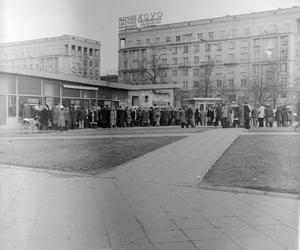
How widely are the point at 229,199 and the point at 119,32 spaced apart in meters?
2.73

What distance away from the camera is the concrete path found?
Result: 4336 mm

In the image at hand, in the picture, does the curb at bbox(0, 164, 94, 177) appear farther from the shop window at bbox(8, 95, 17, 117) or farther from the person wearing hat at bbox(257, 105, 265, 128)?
the person wearing hat at bbox(257, 105, 265, 128)

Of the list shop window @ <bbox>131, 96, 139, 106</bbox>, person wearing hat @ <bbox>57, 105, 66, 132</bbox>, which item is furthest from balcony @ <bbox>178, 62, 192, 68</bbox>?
shop window @ <bbox>131, 96, 139, 106</bbox>

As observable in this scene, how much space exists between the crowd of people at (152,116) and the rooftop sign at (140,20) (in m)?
15.2

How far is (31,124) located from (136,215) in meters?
16.1

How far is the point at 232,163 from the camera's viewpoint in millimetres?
9367

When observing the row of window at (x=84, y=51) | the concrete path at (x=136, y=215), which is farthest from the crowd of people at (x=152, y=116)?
the row of window at (x=84, y=51)

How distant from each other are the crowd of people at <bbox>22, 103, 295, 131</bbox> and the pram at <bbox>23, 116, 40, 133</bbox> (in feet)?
0.49

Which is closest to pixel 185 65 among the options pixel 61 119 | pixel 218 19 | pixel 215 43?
pixel 215 43

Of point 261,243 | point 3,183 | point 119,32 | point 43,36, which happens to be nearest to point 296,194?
point 261,243

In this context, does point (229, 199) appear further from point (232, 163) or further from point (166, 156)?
point (166, 156)

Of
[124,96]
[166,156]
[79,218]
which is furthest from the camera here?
[124,96]

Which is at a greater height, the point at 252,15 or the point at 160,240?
the point at 252,15

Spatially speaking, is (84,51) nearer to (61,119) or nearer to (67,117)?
Result: (61,119)
